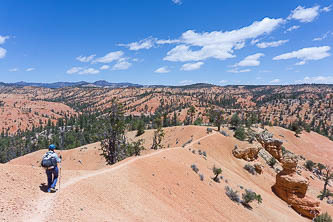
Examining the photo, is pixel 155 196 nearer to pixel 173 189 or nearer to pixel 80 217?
pixel 173 189

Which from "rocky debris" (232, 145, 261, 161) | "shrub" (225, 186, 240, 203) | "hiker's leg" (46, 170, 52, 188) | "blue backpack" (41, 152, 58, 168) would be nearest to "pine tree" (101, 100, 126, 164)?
"shrub" (225, 186, 240, 203)

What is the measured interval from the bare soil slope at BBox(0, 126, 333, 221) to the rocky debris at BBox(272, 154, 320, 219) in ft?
4.52

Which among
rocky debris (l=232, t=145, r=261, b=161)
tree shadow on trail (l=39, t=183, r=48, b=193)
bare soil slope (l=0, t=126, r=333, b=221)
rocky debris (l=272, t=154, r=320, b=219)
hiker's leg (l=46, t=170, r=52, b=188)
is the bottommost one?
rocky debris (l=272, t=154, r=320, b=219)

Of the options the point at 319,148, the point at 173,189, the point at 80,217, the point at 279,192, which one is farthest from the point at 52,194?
the point at 319,148

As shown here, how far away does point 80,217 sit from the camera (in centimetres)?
995

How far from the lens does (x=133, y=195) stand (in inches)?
569

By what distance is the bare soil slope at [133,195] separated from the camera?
33.1ft

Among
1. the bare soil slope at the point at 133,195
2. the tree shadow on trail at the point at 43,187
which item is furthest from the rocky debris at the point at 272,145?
Answer: the tree shadow on trail at the point at 43,187

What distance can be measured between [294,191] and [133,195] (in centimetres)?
2653

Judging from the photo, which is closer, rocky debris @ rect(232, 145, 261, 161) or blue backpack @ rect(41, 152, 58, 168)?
blue backpack @ rect(41, 152, 58, 168)

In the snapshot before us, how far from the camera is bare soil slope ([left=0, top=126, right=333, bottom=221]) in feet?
33.1

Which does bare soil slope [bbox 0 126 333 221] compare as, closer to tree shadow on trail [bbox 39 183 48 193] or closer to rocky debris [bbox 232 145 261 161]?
tree shadow on trail [bbox 39 183 48 193]

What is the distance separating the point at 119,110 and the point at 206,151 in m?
17.1

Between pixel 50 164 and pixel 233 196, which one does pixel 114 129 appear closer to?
pixel 233 196
